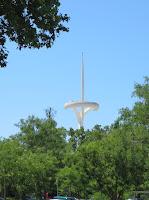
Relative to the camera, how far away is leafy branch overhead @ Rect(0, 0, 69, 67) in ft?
30.0

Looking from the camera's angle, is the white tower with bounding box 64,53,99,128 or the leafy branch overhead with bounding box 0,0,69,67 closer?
the leafy branch overhead with bounding box 0,0,69,67

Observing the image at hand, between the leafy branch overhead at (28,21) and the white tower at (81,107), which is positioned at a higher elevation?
the white tower at (81,107)

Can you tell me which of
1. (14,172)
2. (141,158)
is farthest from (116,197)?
Answer: (14,172)

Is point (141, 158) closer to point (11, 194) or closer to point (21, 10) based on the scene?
point (21, 10)

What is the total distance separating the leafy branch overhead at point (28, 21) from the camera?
9.13 meters

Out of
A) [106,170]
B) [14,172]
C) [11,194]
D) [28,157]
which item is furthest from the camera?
[11,194]

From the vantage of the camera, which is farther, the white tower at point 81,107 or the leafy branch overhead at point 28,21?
the white tower at point 81,107

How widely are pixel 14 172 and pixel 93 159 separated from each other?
20.4 m

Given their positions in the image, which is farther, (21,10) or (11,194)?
(11,194)

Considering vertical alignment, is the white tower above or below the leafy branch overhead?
above

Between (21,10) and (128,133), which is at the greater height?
(128,133)

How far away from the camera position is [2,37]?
967 centimetres

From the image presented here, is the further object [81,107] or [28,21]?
[81,107]

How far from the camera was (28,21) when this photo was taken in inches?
367
